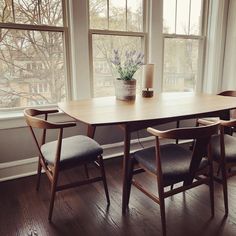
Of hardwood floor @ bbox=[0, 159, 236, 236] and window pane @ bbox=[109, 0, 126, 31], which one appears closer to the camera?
hardwood floor @ bbox=[0, 159, 236, 236]

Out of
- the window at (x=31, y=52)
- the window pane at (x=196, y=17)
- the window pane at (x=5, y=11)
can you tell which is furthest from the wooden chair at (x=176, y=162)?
the window pane at (x=196, y=17)

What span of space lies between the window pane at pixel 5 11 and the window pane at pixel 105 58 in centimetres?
81

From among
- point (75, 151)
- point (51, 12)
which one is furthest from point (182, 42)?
point (75, 151)

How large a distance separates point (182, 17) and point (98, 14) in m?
1.17

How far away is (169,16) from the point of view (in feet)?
9.68

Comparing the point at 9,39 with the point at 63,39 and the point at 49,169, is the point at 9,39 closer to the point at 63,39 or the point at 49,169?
the point at 63,39

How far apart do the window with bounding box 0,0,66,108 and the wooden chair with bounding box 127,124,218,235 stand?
1260 mm

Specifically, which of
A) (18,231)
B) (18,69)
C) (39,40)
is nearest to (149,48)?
(39,40)

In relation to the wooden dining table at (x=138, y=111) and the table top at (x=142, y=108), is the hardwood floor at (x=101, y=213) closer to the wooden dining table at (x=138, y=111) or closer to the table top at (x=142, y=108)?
the wooden dining table at (x=138, y=111)

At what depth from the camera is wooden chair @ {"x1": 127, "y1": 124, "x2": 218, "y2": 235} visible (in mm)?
1326

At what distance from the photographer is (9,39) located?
7.14 feet

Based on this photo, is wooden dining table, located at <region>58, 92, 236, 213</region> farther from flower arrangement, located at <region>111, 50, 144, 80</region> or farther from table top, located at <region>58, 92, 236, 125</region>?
flower arrangement, located at <region>111, 50, 144, 80</region>

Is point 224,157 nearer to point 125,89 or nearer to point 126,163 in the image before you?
point 126,163

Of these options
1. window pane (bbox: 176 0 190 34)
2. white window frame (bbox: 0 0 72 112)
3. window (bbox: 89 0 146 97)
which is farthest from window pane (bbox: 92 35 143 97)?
window pane (bbox: 176 0 190 34)
